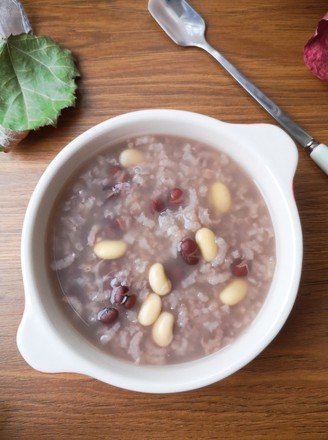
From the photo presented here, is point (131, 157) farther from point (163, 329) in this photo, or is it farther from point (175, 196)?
point (163, 329)

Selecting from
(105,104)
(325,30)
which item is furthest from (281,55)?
(105,104)

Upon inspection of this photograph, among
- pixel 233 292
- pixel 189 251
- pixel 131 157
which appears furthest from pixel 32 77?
pixel 233 292

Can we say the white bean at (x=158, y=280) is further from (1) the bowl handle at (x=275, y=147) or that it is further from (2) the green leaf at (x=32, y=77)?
(2) the green leaf at (x=32, y=77)

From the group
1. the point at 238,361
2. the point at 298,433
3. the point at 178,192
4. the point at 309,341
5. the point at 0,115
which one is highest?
the point at 0,115

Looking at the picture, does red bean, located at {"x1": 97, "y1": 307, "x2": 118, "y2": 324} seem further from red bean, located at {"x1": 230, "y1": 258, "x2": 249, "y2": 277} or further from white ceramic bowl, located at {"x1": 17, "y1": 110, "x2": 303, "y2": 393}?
red bean, located at {"x1": 230, "y1": 258, "x2": 249, "y2": 277}

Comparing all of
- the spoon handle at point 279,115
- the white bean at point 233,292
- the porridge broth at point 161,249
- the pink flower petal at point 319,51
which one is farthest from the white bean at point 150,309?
the pink flower petal at point 319,51

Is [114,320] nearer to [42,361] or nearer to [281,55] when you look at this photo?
[42,361]

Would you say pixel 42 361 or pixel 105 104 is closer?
pixel 42 361
